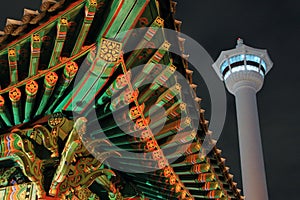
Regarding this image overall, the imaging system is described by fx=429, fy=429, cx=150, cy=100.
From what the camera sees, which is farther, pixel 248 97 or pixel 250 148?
pixel 248 97

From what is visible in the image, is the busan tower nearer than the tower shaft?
No

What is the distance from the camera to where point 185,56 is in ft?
22.3

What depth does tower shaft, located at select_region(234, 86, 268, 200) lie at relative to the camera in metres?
37.0

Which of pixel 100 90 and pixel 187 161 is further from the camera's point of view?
pixel 187 161

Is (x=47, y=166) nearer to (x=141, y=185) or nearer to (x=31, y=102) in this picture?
(x=31, y=102)

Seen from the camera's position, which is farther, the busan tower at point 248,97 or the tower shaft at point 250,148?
the busan tower at point 248,97

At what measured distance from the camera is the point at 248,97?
43188 millimetres

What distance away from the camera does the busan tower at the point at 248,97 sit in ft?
123

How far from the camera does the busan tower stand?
37594 mm

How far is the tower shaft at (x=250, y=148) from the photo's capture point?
1455 inches

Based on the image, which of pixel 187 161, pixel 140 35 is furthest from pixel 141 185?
pixel 140 35

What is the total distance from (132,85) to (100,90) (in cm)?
Answer: 49

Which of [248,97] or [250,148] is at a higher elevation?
[248,97]

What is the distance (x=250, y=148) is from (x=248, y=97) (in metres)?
6.18
